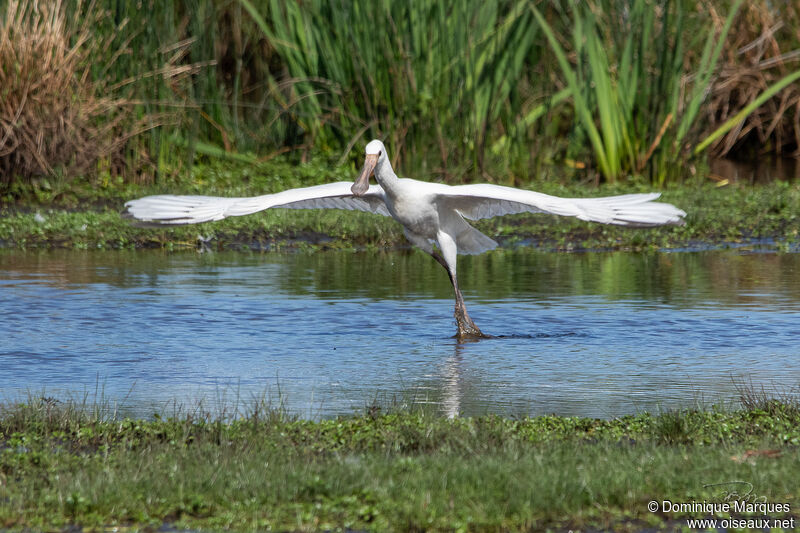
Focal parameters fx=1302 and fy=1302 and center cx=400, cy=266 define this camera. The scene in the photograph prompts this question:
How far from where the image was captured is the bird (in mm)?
7242

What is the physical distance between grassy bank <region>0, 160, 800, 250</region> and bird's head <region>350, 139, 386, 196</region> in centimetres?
449

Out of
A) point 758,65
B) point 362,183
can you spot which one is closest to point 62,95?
point 362,183

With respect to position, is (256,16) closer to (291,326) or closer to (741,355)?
(291,326)

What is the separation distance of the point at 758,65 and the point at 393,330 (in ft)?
38.8

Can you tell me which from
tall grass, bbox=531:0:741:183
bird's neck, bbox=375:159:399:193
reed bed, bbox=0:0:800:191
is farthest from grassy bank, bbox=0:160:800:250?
bird's neck, bbox=375:159:399:193

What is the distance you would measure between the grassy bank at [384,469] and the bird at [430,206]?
1927mm

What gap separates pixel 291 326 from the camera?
27.8 ft

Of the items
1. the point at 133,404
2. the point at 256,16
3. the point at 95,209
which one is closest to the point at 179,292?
the point at 133,404

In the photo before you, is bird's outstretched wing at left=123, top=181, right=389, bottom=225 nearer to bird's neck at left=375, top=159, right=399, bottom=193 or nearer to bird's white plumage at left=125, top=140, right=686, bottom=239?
bird's white plumage at left=125, top=140, right=686, bottom=239

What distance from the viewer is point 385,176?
8.32m

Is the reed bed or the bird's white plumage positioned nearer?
the bird's white plumage

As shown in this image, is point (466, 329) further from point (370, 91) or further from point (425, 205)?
point (370, 91)

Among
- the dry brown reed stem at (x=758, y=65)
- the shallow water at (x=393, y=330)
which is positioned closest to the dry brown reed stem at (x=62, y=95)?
the shallow water at (x=393, y=330)

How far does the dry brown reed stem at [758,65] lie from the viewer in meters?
18.6
